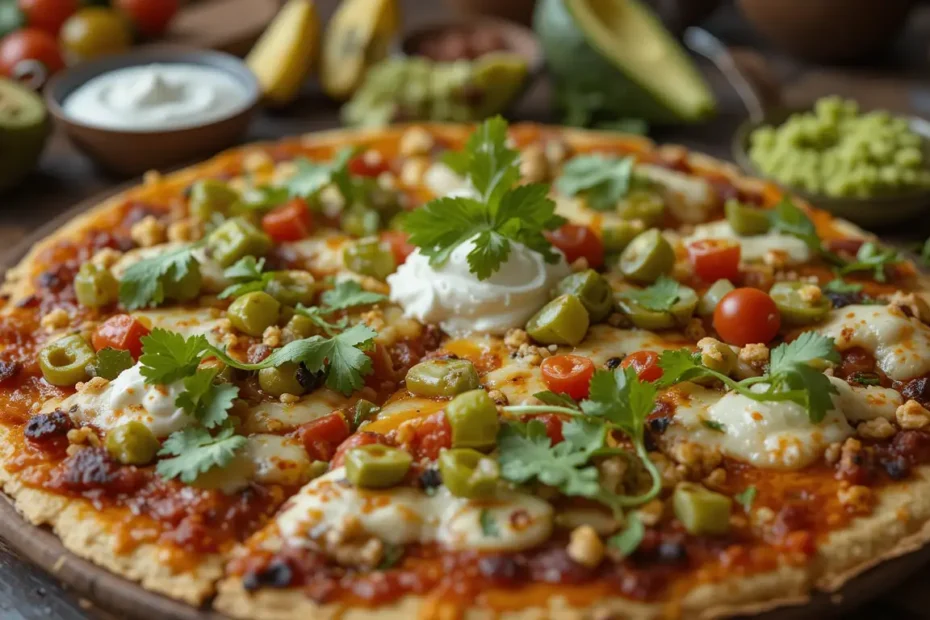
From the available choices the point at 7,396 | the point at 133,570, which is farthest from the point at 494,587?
the point at 7,396

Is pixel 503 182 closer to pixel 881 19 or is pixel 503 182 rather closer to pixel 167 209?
pixel 167 209

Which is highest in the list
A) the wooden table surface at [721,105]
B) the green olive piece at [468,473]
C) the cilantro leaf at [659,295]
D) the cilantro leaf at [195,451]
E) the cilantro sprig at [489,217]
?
the cilantro sprig at [489,217]

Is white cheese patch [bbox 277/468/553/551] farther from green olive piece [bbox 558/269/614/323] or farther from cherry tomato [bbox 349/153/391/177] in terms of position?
cherry tomato [bbox 349/153/391/177]

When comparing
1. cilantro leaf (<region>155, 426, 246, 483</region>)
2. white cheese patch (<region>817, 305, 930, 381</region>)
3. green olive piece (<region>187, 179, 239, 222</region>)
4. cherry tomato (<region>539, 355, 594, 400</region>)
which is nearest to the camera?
cilantro leaf (<region>155, 426, 246, 483</region>)

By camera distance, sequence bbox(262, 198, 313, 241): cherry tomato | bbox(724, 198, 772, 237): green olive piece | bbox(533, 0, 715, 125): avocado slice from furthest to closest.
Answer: bbox(533, 0, 715, 125): avocado slice → bbox(262, 198, 313, 241): cherry tomato → bbox(724, 198, 772, 237): green olive piece

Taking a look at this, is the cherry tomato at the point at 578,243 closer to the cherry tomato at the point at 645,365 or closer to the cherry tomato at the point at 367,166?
the cherry tomato at the point at 645,365

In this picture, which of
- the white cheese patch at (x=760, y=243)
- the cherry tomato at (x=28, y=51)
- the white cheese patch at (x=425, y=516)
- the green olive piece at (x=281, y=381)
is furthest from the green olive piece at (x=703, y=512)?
the cherry tomato at (x=28, y=51)

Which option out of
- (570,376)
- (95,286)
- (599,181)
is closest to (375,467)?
(570,376)

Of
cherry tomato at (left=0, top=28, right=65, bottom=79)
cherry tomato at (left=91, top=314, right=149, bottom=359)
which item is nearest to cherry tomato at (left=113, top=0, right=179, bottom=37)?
cherry tomato at (left=0, top=28, right=65, bottom=79)
